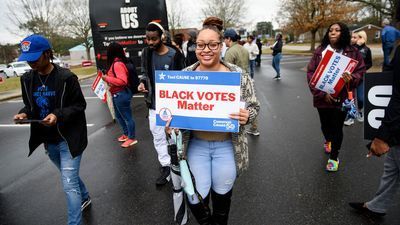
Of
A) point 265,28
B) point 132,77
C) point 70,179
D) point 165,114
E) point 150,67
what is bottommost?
point 70,179

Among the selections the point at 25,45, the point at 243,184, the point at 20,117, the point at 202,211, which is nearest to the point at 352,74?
the point at 243,184

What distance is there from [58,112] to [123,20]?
23.8ft

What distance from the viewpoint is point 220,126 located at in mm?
2109

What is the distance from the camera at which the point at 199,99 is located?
214 centimetres

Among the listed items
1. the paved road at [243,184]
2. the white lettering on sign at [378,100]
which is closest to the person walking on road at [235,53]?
the paved road at [243,184]

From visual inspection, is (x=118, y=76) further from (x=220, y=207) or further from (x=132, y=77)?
(x=220, y=207)

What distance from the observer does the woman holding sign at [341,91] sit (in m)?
3.62

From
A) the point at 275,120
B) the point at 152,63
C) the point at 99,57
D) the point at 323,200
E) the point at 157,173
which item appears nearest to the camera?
the point at 323,200

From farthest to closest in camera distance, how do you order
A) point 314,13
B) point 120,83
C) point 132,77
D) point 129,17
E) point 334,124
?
point 314,13
point 129,17
point 132,77
point 120,83
point 334,124

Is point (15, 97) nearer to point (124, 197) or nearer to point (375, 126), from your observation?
point (124, 197)

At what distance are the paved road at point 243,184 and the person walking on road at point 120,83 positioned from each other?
1.32 feet

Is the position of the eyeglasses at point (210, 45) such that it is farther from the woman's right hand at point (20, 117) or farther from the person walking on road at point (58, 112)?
the woman's right hand at point (20, 117)

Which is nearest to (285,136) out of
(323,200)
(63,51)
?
(323,200)

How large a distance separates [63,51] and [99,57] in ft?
219
